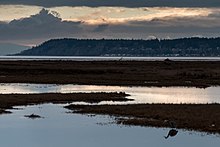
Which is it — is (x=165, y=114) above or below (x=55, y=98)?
above

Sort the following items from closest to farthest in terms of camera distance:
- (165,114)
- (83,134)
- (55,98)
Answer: (83,134) → (165,114) → (55,98)

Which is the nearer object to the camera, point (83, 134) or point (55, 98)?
point (83, 134)

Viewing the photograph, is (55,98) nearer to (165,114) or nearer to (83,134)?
(165,114)

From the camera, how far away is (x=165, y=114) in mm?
34312

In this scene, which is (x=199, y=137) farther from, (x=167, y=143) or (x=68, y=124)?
(x=68, y=124)

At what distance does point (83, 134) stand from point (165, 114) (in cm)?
786

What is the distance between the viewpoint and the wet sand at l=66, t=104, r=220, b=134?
3027 centimetres

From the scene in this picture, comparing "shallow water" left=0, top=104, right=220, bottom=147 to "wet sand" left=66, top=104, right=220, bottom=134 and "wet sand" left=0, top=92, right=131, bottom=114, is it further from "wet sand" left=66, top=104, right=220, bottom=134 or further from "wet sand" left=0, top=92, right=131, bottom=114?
"wet sand" left=0, top=92, right=131, bottom=114

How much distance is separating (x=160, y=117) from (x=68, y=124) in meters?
6.48

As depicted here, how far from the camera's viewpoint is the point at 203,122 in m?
30.7

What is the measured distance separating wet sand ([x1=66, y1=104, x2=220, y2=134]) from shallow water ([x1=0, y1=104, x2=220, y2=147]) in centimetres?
134

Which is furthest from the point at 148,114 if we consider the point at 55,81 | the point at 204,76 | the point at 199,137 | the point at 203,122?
the point at 204,76

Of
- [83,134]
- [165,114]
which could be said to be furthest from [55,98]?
[83,134]

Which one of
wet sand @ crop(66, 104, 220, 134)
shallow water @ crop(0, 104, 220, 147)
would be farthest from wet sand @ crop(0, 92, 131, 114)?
shallow water @ crop(0, 104, 220, 147)
